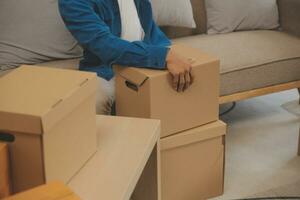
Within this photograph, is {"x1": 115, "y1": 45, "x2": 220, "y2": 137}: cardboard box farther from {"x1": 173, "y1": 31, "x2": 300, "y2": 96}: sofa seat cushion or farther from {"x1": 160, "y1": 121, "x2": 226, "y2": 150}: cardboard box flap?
{"x1": 173, "y1": 31, "x2": 300, "y2": 96}: sofa seat cushion

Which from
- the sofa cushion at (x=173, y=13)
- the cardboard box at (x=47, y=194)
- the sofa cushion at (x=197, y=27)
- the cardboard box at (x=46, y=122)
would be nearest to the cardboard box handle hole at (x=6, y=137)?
the cardboard box at (x=46, y=122)

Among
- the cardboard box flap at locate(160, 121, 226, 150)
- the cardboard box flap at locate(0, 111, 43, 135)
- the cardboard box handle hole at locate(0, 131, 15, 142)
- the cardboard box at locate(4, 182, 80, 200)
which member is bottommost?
the cardboard box flap at locate(160, 121, 226, 150)

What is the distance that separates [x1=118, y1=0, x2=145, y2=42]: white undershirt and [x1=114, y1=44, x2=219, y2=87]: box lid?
21 centimetres

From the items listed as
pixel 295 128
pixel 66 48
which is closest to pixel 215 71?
pixel 66 48

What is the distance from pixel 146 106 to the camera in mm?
1785

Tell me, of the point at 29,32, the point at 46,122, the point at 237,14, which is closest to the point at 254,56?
the point at 237,14

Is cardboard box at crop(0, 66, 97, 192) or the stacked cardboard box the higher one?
cardboard box at crop(0, 66, 97, 192)

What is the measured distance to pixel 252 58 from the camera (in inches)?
96.0

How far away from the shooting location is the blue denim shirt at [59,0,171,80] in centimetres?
182

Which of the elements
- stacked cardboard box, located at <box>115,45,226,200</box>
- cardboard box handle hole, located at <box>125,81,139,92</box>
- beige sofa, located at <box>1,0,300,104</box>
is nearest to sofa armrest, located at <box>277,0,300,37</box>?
beige sofa, located at <box>1,0,300,104</box>

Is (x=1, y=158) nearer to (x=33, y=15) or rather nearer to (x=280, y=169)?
(x=33, y=15)

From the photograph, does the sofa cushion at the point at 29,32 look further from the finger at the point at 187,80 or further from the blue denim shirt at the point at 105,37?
the finger at the point at 187,80

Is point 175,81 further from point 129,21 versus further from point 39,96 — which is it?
point 39,96

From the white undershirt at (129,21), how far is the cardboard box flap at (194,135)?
18.7 inches
